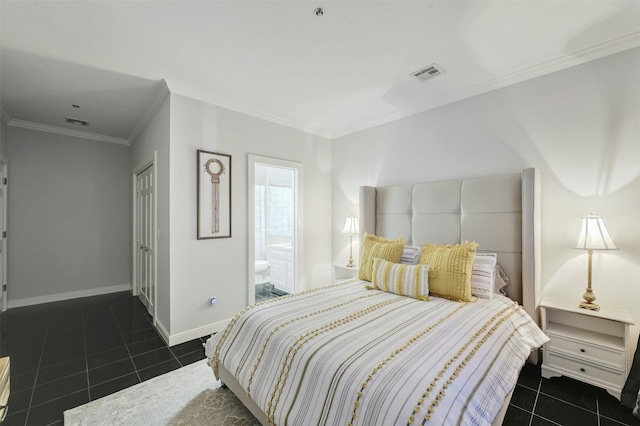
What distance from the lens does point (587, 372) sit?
6.56ft

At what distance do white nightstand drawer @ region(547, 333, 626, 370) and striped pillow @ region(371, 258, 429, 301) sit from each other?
1024 mm

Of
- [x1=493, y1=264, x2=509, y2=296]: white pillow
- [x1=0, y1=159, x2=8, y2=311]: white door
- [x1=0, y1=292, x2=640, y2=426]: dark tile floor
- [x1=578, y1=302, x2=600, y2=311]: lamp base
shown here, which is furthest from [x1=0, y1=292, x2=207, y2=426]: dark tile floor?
[x1=578, y1=302, x2=600, y2=311]: lamp base

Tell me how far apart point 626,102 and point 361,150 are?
2560mm

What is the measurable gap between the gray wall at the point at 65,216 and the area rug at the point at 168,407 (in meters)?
3.31

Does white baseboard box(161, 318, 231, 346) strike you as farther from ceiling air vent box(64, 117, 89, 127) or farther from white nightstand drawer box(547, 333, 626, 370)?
white nightstand drawer box(547, 333, 626, 370)

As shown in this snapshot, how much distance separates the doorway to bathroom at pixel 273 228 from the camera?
11.3 ft

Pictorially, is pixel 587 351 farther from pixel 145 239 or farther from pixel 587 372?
pixel 145 239

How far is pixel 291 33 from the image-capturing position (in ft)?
6.61

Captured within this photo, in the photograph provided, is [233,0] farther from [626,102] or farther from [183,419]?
[626,102]

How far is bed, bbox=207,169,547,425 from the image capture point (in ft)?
3.80

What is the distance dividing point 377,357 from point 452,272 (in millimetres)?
1232

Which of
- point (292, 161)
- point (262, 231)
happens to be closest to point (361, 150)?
point (292, 161)

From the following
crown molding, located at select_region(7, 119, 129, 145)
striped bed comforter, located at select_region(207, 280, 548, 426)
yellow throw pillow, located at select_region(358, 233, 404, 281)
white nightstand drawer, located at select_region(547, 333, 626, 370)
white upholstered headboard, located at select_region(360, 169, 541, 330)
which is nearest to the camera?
striped bed comforter, located at select_region(207, 280, 548, 426)

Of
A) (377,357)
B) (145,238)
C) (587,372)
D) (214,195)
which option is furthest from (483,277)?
(145,238)
